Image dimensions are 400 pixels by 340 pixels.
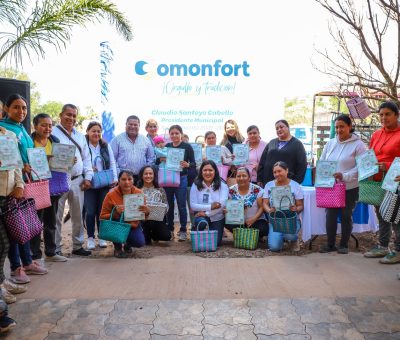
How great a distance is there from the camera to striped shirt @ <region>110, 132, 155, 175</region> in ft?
18.8

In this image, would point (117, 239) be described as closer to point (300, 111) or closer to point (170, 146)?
point (170, 146)

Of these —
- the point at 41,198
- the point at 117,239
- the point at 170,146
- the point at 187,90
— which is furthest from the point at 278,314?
the point at 187,90

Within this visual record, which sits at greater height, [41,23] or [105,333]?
[41,23]

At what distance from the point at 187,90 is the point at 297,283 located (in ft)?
16.4

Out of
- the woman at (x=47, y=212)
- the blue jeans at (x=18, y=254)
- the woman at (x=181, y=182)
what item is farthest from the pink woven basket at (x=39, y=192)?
the woman at (x=181, y=182)

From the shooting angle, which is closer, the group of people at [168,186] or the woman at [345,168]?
the group of people at [168,186]

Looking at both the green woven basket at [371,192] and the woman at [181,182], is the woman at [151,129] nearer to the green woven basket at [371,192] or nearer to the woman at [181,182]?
the woman at [181,182]

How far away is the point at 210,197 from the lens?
18.1ft

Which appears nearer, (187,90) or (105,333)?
(105,333)

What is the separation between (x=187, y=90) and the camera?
26.2ft

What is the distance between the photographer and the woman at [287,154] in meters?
5.48

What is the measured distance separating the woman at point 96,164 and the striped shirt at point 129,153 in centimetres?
34

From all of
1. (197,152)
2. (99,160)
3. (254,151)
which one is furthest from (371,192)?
(99,160)

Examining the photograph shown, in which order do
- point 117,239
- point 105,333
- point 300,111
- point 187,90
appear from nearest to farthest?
point 105,333
point 117,239
point 187,90
point 300,111
